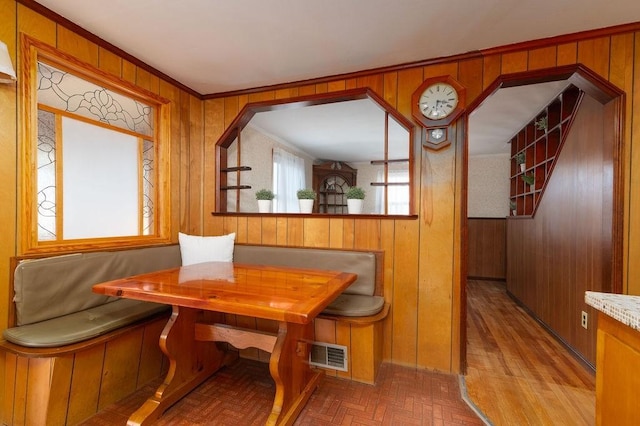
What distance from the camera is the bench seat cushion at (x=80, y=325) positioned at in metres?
1.47

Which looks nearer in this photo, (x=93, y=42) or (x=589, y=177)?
(x=93, y=42)

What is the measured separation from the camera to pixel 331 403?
5.87 ft

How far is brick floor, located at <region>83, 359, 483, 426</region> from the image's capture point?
163 cm

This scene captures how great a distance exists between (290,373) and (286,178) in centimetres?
342

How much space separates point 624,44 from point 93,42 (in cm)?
336

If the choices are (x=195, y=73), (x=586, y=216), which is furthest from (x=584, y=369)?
(x=195, y=73)

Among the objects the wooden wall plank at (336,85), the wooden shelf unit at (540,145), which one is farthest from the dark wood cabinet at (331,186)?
the wooden wall plank at (336,85)

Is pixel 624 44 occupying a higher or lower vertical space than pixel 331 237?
higher

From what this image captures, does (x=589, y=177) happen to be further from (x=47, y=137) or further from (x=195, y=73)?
(x=47, y=137)

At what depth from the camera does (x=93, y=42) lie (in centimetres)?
197

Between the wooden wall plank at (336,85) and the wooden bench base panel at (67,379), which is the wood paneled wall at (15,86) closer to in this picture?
the wooden bench base panel at (67,379)

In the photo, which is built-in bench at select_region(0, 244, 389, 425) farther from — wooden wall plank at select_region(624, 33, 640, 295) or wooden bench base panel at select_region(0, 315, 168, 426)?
wooden wall plank at select_region(624, 33, 640, 295)

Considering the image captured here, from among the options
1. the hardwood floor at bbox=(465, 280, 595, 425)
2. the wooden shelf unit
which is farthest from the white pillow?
the wooden shelf unit

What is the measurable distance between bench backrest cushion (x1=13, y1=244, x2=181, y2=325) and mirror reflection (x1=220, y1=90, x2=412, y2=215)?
112 centimetres
